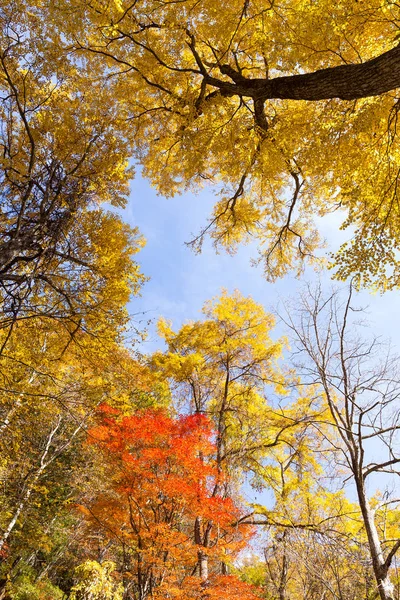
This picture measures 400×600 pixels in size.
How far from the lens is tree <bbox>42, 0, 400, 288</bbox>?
3.60 metres

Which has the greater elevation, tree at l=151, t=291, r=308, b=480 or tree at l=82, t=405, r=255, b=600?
tree at l=151, t=291, r=308, b=480

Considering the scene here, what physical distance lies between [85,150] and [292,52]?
342cm

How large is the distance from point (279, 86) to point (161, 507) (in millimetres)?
6944

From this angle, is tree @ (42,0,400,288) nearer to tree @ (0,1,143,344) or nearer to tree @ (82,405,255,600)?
tree @ (0,1,143,344)

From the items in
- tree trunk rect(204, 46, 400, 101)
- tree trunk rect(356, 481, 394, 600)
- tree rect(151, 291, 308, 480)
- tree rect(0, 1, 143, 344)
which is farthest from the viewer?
tree rect(151, 291, 308, 480)

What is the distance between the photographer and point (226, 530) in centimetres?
720

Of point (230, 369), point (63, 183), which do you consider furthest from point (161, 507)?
point (63, 183)

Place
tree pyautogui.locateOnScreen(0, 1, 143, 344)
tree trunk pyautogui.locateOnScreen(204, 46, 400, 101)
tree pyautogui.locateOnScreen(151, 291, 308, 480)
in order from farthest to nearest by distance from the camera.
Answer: tree pyautogui.locateOnScreen(151, 291, 308, 480) → tree pyautogui.locateOnScreen(0, 1, 143, 344) → tree trunk pyautogui.locateOnScreen(204, 46, 400, 101)

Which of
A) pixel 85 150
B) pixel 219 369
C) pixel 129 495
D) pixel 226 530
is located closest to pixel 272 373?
pixel 219 369

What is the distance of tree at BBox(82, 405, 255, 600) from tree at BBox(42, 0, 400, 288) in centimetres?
463

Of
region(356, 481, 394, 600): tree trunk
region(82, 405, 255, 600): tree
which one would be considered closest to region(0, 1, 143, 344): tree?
region(82, 405, 255, 600): tree

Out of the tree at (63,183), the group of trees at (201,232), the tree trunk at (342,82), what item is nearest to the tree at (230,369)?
the group of trees at (201,232)

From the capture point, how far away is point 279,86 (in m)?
3.66

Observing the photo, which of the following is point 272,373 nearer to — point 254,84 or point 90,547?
point 254,84
